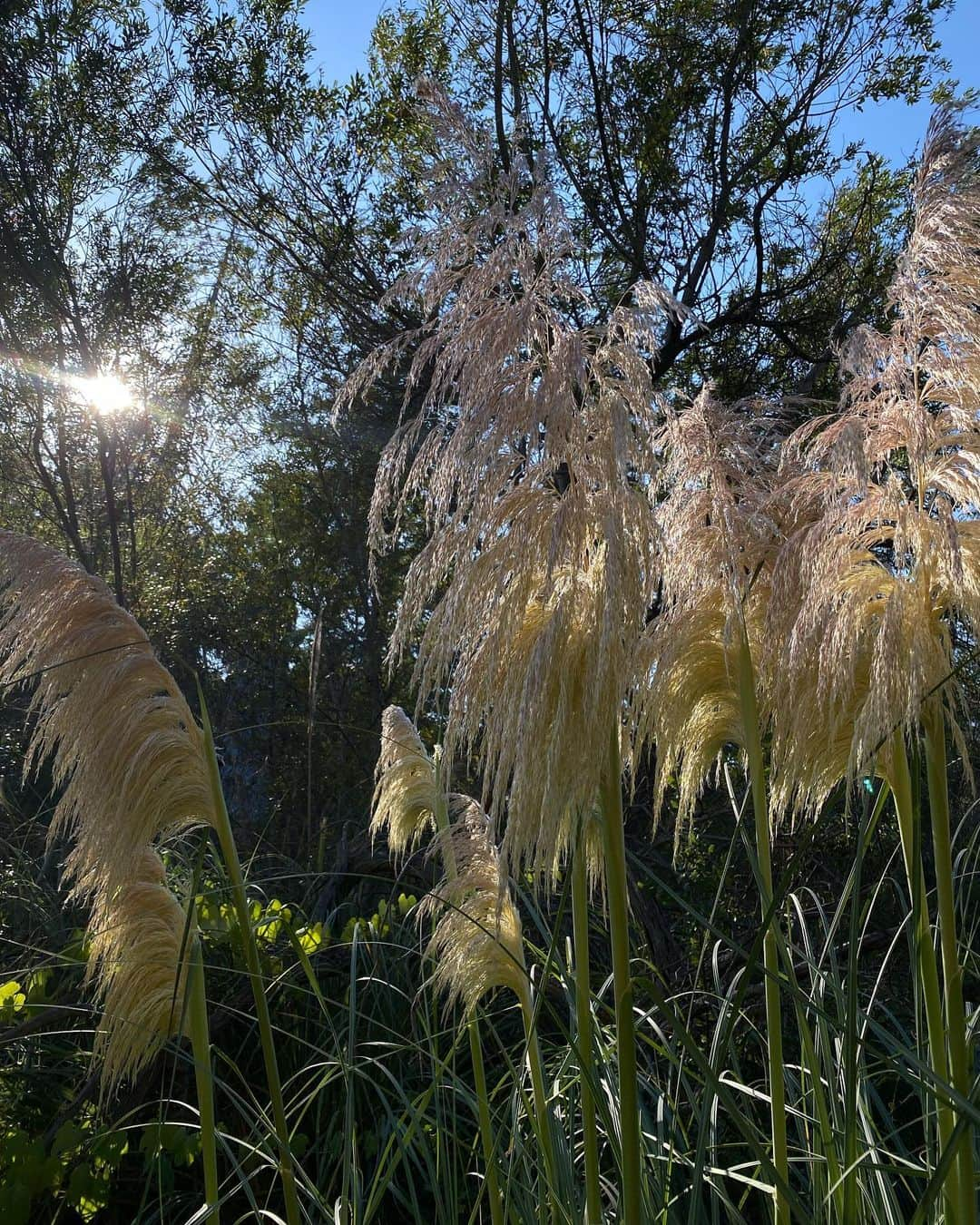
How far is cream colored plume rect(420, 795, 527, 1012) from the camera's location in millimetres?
2439

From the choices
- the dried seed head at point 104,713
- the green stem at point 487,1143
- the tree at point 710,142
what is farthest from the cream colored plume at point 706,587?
the tree at point 710,142

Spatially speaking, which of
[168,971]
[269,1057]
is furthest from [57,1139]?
[269,1057]

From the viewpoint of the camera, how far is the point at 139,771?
223cm

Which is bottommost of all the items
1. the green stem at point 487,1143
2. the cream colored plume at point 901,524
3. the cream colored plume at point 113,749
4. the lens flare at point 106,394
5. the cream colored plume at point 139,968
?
the green stem at point 487,1143

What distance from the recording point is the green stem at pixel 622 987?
5.62 ft

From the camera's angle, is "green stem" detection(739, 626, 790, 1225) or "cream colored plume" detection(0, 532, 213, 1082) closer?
"green stem" detection(739, 626, 790, 1225)

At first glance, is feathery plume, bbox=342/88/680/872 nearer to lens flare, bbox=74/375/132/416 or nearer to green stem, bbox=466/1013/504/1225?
green stem, bbox=466/1013/504/1225

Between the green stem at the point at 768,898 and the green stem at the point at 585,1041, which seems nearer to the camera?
the green stem at the point at 585,1041

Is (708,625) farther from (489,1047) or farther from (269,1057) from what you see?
(489,1047)

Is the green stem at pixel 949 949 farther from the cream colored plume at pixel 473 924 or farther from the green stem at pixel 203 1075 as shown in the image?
the green stem at pixel 203 1075

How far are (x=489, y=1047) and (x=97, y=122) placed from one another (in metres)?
8.16

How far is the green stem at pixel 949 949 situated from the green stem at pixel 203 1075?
1397mm

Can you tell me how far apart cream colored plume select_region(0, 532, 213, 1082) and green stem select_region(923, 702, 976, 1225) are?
4.82 feet

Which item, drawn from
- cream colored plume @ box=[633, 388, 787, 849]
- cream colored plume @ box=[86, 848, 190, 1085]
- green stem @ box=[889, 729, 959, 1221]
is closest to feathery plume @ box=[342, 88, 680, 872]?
cream colored plume @ box=[633, 388, 787, 849]
